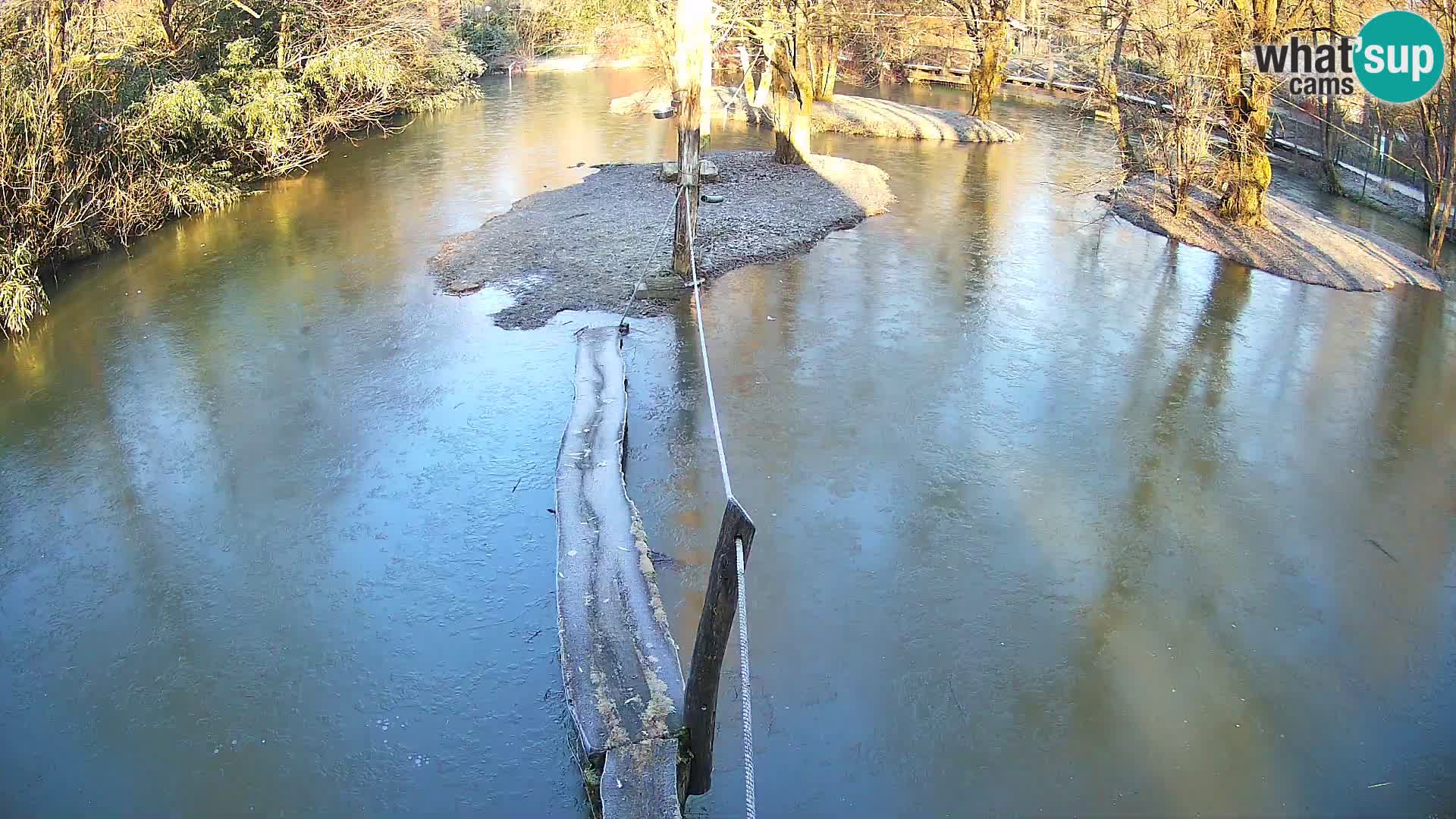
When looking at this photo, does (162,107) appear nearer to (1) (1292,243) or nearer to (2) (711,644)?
(2) (711,644)

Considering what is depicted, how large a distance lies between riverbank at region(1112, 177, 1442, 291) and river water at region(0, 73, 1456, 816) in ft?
1.97

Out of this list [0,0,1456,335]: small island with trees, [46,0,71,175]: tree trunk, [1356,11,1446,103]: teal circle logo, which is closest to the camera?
[46,0,71,175]: tree trunk

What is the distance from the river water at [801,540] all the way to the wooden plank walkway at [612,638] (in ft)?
0.84

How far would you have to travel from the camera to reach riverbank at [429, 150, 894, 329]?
9922 mm

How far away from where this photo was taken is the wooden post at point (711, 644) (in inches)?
143

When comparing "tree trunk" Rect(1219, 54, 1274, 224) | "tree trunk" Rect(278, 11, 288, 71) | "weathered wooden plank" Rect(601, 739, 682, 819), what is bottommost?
"weathered wooden plank" Rect(601, 739, 682, 819)

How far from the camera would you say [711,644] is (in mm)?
3748

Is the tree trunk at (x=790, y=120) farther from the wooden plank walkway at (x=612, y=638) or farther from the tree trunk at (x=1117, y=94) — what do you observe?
the wooden plank walkway at (x=612, y=638)

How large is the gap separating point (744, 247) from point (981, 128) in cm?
930

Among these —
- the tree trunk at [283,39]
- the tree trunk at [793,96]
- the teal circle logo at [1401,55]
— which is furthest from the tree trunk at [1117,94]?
the tree trunk at [283,39]

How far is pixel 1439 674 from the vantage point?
4887 millimetres

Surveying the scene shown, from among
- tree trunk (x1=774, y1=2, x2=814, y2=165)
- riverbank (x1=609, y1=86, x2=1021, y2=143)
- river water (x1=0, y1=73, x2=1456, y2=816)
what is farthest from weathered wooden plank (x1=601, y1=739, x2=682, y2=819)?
riverbank (x1=609, y1=86, x2=1021, y2=143)

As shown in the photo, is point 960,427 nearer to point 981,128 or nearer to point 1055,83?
point 981,128

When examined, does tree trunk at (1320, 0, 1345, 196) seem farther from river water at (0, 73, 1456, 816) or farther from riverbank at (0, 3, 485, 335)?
riverbank at (0, 3, 485, 335)
